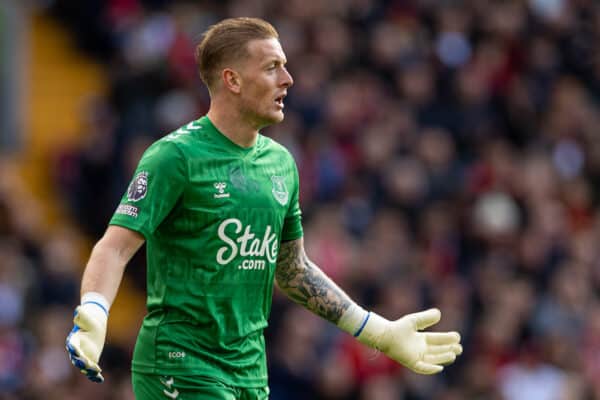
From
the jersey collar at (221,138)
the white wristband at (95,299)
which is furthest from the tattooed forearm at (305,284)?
the white wristband at (95,299)

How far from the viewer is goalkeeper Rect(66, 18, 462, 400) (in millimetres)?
5734

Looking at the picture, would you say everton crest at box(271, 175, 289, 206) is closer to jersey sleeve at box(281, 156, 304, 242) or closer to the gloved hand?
jersey sleeve at box(281, 156, 304, 242)

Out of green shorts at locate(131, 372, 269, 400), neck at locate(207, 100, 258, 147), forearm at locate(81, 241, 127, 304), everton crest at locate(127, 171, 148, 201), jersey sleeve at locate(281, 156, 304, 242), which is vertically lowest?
green shorts at locate(131, 372, 269, 400)

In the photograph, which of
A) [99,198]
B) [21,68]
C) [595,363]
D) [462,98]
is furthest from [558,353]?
[21,68]

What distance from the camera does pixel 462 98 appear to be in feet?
52.7

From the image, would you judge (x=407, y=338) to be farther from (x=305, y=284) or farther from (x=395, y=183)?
(x=395, y=183)

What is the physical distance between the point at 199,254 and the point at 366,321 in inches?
40.4

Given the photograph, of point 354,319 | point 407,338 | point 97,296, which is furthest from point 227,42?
point 407,338

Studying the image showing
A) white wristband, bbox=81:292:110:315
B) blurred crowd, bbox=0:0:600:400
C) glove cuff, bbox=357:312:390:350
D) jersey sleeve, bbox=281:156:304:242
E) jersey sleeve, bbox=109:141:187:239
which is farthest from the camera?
blurred crowd, bbox=0:0:600:400

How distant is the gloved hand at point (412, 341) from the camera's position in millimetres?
6379

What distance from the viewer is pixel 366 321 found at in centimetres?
643

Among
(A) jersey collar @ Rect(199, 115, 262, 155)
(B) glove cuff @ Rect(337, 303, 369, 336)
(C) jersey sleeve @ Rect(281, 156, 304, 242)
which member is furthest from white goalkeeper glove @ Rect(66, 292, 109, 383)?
(B) glove cuff @ Rect(337, 303, 369, 336)

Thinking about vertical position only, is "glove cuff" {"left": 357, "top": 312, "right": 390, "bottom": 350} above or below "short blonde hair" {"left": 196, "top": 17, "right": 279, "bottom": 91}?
below

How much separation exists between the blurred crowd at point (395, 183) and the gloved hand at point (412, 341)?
573cm
